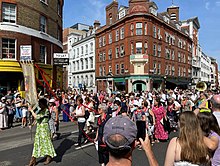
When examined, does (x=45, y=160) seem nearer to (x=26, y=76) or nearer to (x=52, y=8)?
(x=26, y=76)

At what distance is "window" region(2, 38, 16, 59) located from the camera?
1760 centimetres

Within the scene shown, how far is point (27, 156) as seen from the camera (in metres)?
6.34

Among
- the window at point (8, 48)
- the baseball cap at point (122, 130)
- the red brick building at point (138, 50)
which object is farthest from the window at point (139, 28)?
the baseball cap at point (122, 130)

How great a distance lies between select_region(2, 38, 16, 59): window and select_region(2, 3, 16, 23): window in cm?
178

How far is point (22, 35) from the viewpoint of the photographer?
18.4 m

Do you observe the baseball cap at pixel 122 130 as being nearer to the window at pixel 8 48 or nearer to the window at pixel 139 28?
the window at pixel 8 48

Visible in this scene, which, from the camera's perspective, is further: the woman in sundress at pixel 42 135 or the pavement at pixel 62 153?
the pavement at pixel 62 153

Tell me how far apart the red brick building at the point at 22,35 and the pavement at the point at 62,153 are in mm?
10059

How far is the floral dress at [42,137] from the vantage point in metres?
5.34

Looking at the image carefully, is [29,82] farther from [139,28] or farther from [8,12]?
[139,28]

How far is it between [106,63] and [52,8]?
17.1m

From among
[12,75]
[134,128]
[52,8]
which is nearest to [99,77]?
[52,8]

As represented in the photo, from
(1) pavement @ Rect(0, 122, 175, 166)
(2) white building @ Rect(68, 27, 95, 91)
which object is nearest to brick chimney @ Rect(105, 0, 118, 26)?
(2) white building @ Rect(68, 27, 95, 91)

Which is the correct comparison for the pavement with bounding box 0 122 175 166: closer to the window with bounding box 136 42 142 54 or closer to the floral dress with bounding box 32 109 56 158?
the floral dress with bounding box 32 109 56 158
